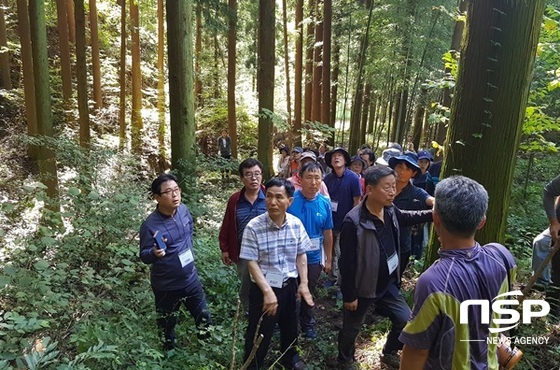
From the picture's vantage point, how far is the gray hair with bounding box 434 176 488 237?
69.1 inches

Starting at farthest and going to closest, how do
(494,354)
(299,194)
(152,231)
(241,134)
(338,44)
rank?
(241,134)
(338,44)
(299,194)
(152,231)
(494,354)

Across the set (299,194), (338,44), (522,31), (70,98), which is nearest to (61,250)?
(299,194)

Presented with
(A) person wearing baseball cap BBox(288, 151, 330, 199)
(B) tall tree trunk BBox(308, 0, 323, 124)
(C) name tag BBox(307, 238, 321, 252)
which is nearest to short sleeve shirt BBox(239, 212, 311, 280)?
(C) name tag BBox(307, 238, 321, 252)

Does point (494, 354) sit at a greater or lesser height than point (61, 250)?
greater

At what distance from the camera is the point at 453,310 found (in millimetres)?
1686

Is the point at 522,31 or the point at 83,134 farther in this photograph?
the point at 83,134

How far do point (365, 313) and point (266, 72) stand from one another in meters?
6.15

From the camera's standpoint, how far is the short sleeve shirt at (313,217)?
4.36 metres

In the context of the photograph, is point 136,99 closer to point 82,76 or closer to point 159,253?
point 82,76

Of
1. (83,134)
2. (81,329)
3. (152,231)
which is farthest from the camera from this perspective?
(83,134)

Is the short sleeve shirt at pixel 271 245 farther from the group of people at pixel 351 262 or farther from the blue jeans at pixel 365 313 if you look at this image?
the blue jeans at pixel 365 313

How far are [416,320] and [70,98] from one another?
14.6 meters

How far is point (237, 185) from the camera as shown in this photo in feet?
37.3

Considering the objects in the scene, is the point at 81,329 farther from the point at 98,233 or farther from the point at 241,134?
the point at 241,134
